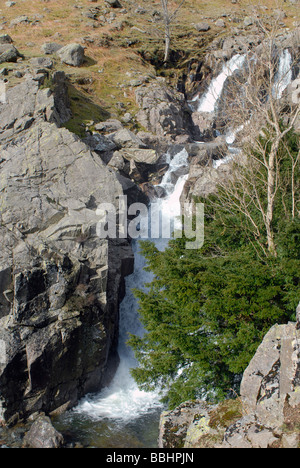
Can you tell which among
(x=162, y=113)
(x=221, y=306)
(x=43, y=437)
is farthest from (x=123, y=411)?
(x=162, y=113)

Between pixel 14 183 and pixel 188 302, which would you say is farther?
pixel 14 183

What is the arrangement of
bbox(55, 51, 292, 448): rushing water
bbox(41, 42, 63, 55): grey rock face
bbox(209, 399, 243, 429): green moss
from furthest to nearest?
1. bbox(41, 42, 63, 55): grey rock face
2. bbox(55, 51, 292, 448): rushing water
3. bbox(209, 399, 243, 429): green moss

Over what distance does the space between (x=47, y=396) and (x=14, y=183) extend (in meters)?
11.5

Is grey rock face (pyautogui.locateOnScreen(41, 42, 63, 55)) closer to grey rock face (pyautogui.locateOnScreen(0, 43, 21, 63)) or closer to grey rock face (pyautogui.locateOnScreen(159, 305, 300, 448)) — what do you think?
grey rock face (pyautogui.locateOnScreen(0, 43, 21, 63))

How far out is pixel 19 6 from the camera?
5438cm

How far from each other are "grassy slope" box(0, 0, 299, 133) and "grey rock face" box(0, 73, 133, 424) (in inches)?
487

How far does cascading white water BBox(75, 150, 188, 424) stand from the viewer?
17156 mm

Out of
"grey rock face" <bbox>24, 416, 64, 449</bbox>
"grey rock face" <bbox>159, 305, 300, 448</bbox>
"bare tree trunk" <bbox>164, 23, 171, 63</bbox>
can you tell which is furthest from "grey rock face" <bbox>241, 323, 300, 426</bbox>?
"bare tree trunk" <bbox>164, 23, 171, 63</bbox>

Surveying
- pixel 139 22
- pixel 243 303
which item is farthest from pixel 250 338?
pixel 139 22

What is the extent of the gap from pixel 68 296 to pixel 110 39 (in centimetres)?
4318

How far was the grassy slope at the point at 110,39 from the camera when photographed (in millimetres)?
41062

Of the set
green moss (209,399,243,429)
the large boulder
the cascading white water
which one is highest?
the large boulder

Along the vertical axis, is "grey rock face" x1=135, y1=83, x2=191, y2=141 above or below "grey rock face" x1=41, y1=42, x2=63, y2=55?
below

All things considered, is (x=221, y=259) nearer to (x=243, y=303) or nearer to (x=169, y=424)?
(x=243, y=303)
